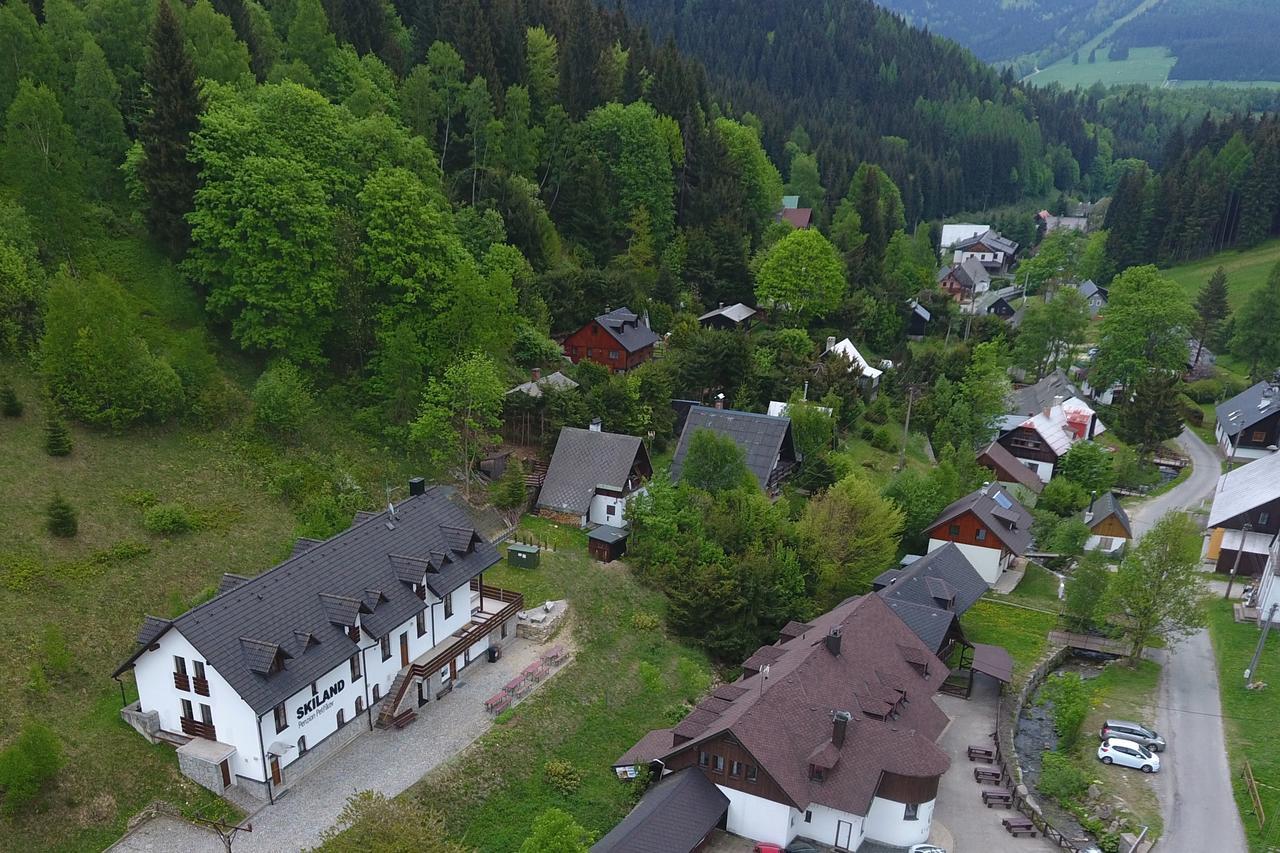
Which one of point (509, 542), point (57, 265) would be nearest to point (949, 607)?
point (509, 542)

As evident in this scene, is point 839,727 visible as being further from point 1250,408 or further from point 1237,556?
point 1250,408

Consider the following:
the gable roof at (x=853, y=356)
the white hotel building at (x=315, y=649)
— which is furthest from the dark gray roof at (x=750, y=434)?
the white hotel building at (x=315, y=649)

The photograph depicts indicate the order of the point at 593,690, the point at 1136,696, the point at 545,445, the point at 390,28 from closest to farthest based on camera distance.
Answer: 1. the point at 593,690
2. the point at 1136,696
3. the point at 545,445
4. the point at 390,28

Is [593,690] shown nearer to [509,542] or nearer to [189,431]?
[509,542]

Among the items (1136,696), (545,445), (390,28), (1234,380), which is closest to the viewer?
(1136,696)

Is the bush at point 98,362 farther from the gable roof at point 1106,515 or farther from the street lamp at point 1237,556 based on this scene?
the street lamp at point 1237,556

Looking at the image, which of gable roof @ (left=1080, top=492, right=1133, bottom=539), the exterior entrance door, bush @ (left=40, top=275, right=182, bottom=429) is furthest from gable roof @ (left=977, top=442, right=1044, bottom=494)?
bush @ (left=40, top=275, right=182, bottom=429)
